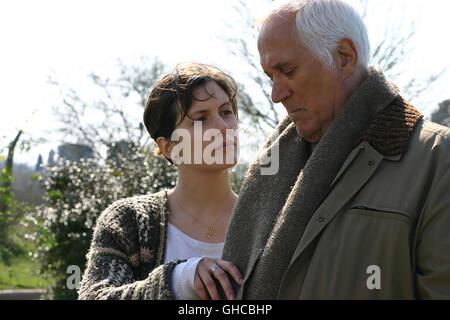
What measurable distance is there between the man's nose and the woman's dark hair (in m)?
0.74

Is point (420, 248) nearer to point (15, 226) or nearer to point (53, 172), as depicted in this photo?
point (53, 172)

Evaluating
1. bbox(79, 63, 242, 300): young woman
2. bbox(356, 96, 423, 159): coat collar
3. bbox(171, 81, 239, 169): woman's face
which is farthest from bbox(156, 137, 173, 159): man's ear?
bbox(356, 96, 423, 159): coat collar

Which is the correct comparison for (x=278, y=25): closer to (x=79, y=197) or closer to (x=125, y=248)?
(x=125, y=248)

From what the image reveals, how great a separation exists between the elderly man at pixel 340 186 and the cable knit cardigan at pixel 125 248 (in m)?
0.42

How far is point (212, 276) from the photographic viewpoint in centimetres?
198

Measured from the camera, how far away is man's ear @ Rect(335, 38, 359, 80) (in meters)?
1.98

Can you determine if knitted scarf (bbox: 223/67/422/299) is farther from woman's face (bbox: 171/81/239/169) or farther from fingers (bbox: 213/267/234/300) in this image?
woman's face (bbox: 171/81/239/169)

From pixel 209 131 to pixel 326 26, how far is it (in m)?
0.87

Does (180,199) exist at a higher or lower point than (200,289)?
higher

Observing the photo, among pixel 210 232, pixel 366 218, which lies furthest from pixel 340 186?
pixel 210 232

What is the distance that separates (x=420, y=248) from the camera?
1.68 metres

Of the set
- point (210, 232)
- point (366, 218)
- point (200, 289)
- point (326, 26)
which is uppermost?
point (326, 26)

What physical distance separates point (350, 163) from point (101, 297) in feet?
3.58
